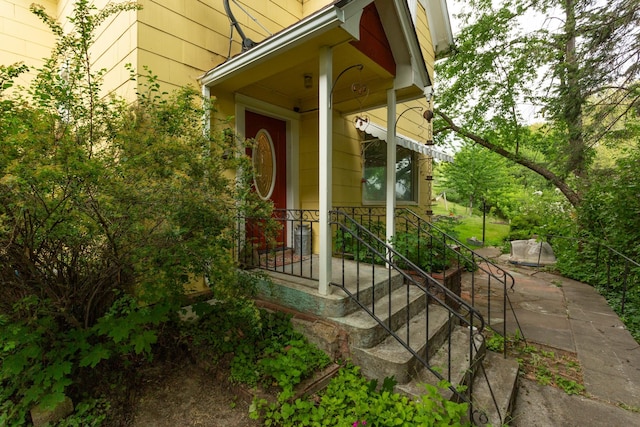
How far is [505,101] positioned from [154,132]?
992 centimetres

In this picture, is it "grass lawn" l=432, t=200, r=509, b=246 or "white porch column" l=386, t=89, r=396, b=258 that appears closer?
"white porch column" l=386, t=89, r=396, b=258

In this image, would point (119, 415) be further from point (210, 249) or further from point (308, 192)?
point (308, 192)

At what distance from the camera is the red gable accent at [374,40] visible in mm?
3158

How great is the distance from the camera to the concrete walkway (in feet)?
7.89

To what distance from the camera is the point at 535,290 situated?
219 inches

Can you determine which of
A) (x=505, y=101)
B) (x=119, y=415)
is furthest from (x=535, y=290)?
(x=119, y=415)

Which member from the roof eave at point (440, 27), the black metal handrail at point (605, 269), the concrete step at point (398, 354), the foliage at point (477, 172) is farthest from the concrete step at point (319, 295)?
the foliage at point (477, 172)

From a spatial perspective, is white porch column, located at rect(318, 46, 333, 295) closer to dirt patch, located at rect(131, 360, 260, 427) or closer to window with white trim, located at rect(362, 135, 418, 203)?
dirt patch, located at rect(131, 360, 260, 427)

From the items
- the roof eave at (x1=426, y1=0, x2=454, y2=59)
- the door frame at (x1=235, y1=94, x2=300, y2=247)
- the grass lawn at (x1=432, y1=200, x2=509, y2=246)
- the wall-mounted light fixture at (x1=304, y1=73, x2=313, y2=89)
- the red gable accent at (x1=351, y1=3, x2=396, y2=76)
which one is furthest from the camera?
the grass lawn at (x1=432, y1=200, x2=509, y2=246)

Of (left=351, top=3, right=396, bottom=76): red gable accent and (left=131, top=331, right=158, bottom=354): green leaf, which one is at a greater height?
(left=351, top=3, right=396, bottom=76): red gable accent

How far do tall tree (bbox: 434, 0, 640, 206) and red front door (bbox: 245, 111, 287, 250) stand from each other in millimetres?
6270

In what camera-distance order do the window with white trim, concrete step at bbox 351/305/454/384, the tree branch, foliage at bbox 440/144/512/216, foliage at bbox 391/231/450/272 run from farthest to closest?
foliage at bbox 440/144/512/216
the tree branch
the window with white trim
foliage at bbox 391/231/450/272
concrete step at bbox 351/305/454/384

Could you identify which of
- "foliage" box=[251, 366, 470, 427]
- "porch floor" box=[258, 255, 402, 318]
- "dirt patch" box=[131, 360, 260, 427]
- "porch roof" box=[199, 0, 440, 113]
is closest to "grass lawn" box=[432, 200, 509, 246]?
"porch roof" box=[199, 0, 440, 113]

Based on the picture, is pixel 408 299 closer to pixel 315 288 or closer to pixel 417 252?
pixel 315 288
